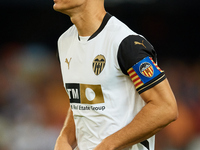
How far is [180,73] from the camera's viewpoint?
15.5ft

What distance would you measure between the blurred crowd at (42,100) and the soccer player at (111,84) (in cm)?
284

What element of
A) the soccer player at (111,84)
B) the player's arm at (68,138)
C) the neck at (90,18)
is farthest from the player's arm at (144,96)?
the player's arm at (68,138)

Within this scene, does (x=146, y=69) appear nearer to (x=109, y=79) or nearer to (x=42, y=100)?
(x=109, y=79)

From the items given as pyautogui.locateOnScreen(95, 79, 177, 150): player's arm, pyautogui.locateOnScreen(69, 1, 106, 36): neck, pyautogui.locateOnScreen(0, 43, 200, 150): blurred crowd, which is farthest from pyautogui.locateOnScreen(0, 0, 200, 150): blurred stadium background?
pyautogui.locateOnScreen(95, 79, 177, 150): player's arm

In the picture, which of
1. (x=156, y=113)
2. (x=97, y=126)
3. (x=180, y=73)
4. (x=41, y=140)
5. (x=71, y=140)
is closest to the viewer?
(x=156, y=113)

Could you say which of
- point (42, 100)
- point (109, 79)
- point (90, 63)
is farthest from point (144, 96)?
point (42, 100)

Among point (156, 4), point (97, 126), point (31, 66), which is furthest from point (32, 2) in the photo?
point (97, 126)

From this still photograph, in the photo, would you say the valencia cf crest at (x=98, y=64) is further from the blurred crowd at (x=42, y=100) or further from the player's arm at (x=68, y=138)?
the blurred crowd at (x=42, y=100)

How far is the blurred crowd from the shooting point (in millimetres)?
4359

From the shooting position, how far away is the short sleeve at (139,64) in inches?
52.9

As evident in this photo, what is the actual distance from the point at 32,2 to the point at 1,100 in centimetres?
140

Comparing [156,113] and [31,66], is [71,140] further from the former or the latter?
Answer: [31,66]

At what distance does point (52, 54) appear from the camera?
15.8ft

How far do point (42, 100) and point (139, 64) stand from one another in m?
3.43
